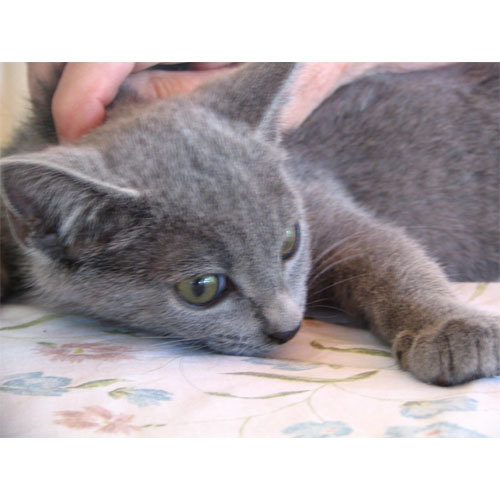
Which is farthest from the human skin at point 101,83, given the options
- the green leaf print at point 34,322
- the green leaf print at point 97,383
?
the green leaf print at point 97,383

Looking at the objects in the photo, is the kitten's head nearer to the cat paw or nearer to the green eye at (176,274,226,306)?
the green eye at (176,274,226,306)

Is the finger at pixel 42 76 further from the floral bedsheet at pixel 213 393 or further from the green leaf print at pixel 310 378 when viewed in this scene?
the green leaf print at pixel 310 378

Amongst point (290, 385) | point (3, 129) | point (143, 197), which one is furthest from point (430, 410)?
point (3, 129)

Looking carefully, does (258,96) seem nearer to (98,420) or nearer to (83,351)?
(83,351)

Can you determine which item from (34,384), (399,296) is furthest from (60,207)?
(399,296)
